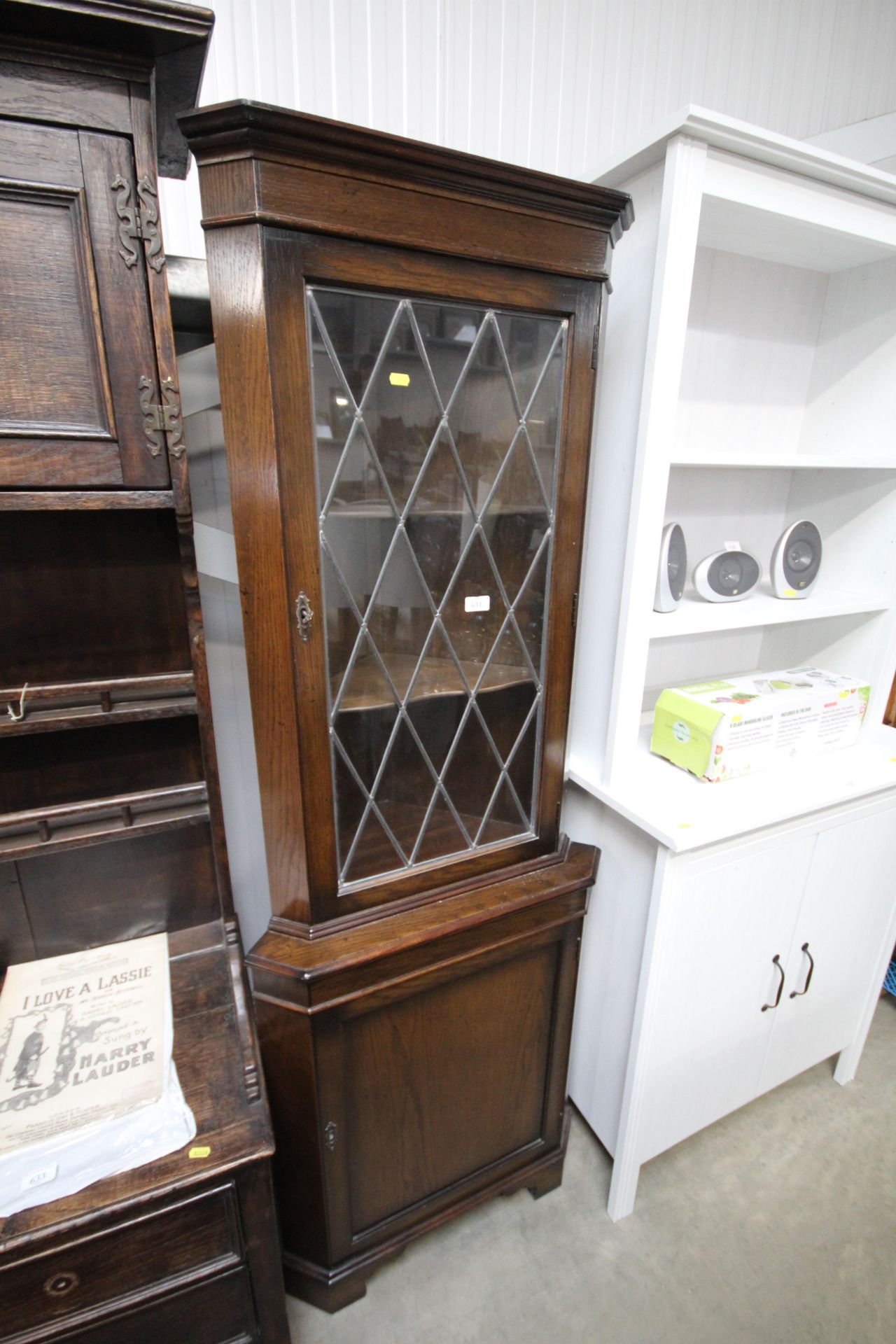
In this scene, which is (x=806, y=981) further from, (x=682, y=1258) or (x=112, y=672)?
(x=112, y=672)

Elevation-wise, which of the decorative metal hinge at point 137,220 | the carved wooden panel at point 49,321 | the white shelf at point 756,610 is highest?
the decorative metal hinge at point 137,220

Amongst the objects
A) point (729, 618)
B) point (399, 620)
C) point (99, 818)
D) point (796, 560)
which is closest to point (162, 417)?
point (399, 620)

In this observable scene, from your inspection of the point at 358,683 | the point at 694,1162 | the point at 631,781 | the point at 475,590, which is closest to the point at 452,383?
the point at 475,590

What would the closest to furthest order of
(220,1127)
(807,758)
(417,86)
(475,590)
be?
Answer: (220,1127) → (475,590) → (417,86) → (807,758)

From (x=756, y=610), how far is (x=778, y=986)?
869 mm

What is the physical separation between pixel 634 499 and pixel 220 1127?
45.2 inches

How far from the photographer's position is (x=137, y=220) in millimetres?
720

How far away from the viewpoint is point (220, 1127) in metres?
0.85

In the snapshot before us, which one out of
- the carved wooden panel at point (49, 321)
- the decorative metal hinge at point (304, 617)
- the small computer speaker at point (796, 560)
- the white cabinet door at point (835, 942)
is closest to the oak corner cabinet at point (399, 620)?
the decorative metal hinge at point (304, 617)

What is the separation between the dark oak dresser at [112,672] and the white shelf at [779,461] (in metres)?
0.84

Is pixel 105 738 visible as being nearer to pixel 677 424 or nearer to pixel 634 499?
pixel 634 499

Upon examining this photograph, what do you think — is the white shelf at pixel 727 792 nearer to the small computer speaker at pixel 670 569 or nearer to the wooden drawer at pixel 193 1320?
the small computer speaker at pixel 670 569

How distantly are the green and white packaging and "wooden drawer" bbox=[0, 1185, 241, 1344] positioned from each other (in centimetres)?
109

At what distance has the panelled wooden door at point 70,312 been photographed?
0.69 metres
